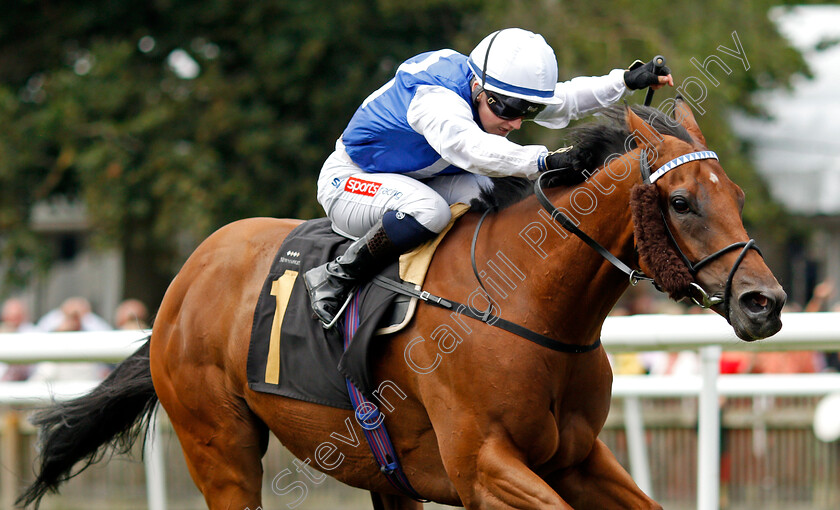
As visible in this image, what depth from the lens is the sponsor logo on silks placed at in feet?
11.4

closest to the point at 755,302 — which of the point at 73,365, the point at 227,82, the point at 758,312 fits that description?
the point at 758,312

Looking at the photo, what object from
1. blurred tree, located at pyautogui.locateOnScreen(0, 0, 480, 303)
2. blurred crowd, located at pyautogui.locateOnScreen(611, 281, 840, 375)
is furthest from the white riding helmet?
blurred tree, located at pyautogui.locateOnScreen(0, 0, 480, 303)

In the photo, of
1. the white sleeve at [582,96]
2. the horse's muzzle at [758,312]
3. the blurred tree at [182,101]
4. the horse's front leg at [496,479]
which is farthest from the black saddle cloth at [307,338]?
the blurred tree at [182,101]

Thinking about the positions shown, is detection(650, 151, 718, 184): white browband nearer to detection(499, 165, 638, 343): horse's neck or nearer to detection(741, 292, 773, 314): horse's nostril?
detection(499, 165, 638, 343): horse's neck

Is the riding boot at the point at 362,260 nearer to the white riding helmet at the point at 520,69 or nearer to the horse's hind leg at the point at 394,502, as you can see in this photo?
the white riding helmet at the point at 520,69

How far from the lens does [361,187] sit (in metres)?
3.52

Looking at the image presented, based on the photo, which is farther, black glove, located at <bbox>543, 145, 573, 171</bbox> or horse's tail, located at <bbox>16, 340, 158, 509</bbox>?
horse's tail, located at <bbox>16, 340, 158, 509</bbox>

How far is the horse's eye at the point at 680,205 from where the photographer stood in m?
2.73

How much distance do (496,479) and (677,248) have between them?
0.91m

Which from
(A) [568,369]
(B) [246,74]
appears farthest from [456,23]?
(A) [568,369]

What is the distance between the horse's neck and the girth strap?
3 cm

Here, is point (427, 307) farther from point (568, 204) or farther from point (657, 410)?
point (657, 410)

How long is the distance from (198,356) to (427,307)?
115 centimetres

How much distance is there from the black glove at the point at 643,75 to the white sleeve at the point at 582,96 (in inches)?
2.9
